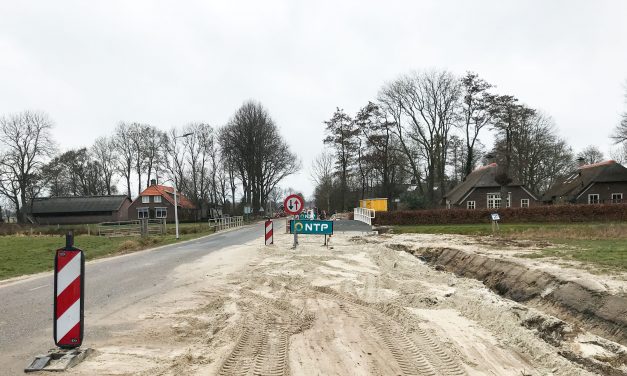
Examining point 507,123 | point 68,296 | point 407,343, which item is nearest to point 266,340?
point 407,343

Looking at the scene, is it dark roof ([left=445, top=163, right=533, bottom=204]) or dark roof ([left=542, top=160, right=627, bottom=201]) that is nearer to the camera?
dark roof ([left=542, top=160, right=627, bottom=201])

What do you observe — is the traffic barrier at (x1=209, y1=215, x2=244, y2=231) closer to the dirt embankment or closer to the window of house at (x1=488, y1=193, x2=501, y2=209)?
the window of house at (x1=488, y1=193, x2=501, y2=209)

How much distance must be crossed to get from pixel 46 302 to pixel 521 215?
3223 centimetres

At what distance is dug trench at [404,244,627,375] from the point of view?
5.29 meters

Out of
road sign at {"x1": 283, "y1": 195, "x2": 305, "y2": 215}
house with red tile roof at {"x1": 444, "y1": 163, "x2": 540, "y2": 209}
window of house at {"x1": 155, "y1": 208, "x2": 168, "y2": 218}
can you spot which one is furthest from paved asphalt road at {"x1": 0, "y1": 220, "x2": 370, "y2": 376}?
window of house at {"x1": 155, "y1": 208, "x2": 168, "y2": 218}

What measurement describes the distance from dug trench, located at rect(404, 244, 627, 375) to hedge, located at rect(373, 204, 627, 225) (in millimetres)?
23189

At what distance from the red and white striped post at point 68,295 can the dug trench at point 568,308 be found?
19.3 feet

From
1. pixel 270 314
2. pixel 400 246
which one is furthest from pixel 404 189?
pixel 270 314

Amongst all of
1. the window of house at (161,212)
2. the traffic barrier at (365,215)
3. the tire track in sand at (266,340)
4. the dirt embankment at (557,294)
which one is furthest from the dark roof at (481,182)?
the tire track in sand at (266,340)

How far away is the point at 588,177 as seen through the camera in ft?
155

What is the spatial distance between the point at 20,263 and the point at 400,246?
50.3 feet

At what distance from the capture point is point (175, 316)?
6484 millimetres

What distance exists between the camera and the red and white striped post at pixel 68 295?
15.5 ft

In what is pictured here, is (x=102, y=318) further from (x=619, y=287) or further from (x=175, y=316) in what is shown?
(x=619, y=287)
